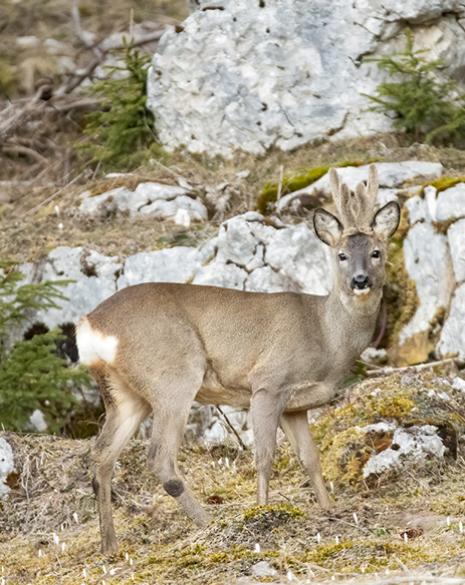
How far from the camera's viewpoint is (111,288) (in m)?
12.3

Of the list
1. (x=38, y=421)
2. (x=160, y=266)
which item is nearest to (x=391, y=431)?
(x=38, y=421)

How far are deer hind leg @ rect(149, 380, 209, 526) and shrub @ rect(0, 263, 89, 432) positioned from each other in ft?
9.12

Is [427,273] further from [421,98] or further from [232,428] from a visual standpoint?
[421,98]

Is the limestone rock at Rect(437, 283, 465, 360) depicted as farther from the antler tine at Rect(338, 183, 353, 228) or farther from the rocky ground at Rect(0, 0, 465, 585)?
the antler tine at Rect(338, 183, 353, 228)

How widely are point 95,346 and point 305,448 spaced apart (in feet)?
5.31

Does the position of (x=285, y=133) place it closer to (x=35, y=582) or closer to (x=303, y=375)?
(x=303, y=375)

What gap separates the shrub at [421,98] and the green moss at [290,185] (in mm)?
1227

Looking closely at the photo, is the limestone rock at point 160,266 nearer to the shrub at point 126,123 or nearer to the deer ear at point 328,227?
the shrub at point 126,123

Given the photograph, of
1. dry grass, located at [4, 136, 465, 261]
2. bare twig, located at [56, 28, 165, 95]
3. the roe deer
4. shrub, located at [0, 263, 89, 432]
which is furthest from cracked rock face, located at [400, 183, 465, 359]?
bare twig, located at [56, 28, 165, 95]

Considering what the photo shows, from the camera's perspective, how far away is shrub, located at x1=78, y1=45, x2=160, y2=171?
582 inches

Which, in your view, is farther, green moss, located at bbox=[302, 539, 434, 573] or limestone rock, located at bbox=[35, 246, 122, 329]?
limestone rock, located at bbox=[35, 246, 122, 329]

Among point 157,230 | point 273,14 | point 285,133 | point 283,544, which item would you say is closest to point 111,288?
point 157,230

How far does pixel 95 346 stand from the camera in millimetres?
8570

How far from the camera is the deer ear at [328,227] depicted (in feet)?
29.7
